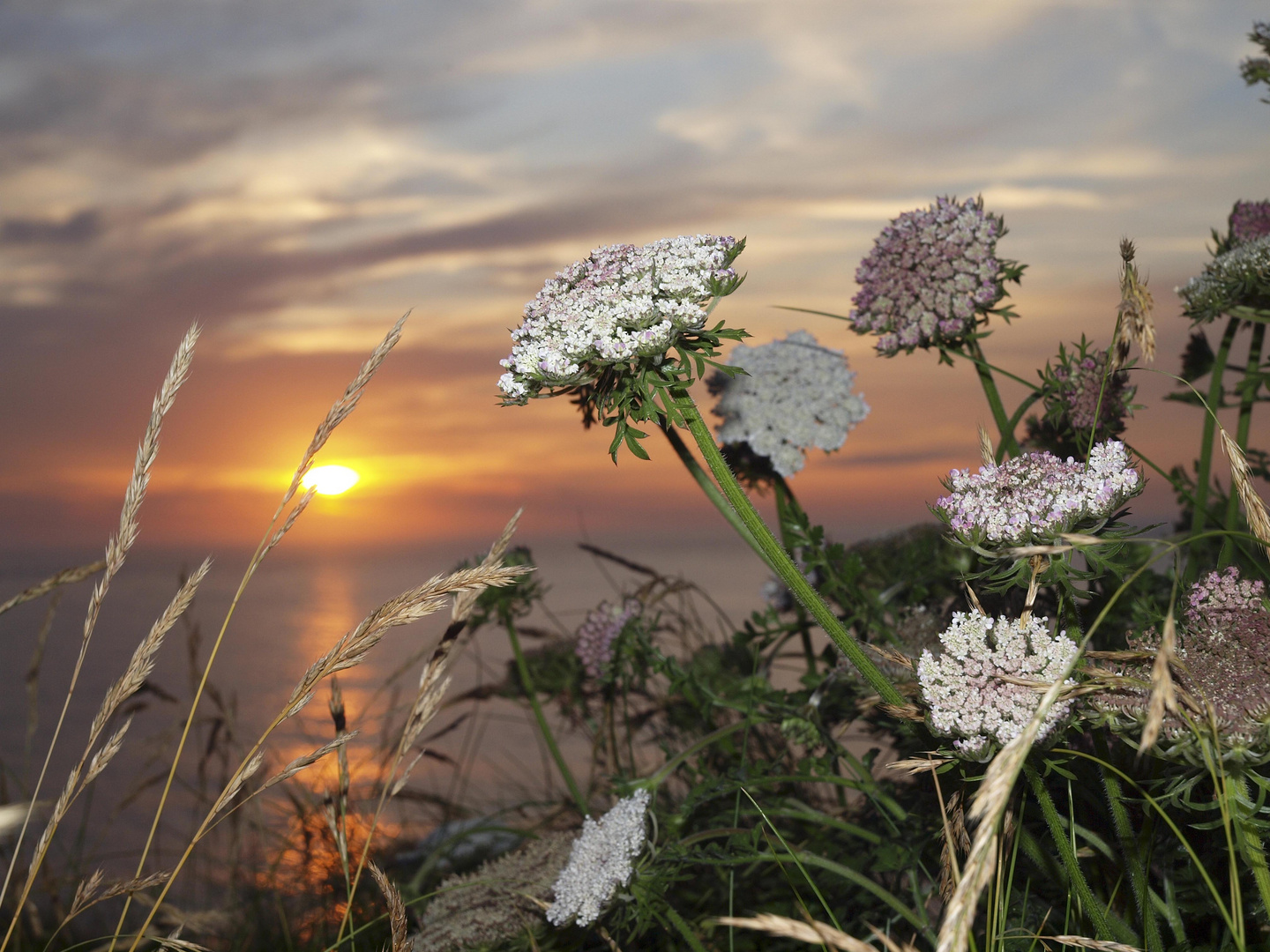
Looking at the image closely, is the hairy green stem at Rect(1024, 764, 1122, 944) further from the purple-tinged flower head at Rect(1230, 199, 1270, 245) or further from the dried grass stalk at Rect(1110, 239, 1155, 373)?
the purple-tinged flower head at Rect(1230, 199, 1270, 245)

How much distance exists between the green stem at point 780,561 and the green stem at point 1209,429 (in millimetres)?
1828

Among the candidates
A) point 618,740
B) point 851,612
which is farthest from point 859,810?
point 618,740

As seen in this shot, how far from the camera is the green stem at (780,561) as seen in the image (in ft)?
6.21

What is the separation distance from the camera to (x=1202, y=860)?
2.17 meters

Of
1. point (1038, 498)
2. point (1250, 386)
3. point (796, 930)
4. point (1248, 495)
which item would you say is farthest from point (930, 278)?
point (796, 930)

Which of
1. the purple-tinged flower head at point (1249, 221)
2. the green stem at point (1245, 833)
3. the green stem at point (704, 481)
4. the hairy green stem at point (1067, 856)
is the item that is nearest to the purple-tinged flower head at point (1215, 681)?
the green stem at point (1245, 833)

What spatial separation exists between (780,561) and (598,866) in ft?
3.48

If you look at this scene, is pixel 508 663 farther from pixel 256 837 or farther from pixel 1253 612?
pixel 1253 612

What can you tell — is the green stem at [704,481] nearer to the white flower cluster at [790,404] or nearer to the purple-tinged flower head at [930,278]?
the purple-tinged flower head at [930,278]

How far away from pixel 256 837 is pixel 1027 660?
4.88m

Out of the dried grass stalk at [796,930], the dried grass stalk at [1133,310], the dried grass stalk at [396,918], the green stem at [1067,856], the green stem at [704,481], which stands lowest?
the dried grass stalk at [396,918]

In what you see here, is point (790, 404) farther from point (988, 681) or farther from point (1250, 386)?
point (988, 681)

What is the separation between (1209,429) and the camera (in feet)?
10.8

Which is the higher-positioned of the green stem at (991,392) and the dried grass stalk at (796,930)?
the green stem at (991,392)
